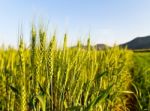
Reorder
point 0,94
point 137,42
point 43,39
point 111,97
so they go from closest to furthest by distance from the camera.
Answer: point 43,39 < point 0,94 < point 111,97 < point 137,42

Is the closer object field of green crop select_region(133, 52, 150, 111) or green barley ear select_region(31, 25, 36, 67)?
green barley ear select_region(31, 25, 36, 67)

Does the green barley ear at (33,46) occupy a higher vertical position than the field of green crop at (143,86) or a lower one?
higher

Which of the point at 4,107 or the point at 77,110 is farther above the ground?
the point at 77,110

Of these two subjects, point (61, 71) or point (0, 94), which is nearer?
point (61, 71)

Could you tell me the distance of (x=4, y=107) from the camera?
3.25 meters

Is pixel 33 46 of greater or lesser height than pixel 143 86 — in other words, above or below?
above

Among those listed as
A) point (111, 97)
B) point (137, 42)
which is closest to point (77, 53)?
point (111, 97)

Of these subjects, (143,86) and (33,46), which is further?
(143,86)

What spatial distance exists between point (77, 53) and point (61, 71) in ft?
0.82

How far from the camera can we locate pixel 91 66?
271cm

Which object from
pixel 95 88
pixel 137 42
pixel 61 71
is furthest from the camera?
pixel 137 42

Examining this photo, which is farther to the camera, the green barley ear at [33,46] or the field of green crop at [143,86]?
the field of green crop at [143,86]

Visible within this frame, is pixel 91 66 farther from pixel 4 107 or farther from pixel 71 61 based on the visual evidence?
pixel 4 107

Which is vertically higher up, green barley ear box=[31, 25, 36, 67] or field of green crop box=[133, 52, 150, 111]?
green barley ear box=[31, 25, 36, 67]
